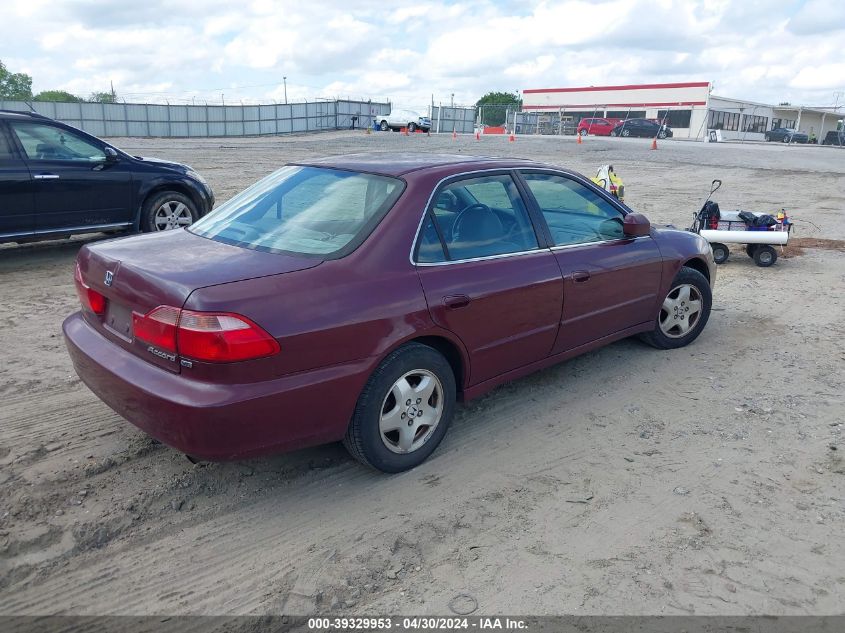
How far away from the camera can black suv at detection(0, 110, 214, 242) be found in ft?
24.3

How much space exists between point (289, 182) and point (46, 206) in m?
4.94

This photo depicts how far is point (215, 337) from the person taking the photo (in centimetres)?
285

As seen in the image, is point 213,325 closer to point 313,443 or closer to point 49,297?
point 313,443

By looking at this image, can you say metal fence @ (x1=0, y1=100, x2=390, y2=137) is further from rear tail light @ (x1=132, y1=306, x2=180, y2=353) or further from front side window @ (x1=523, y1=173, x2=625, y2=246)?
rear tail light @ (x1=132, y1=306, x2=180, y2=353)

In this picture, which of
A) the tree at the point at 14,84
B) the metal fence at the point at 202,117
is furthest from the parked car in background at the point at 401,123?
the tree at the point at 14,84

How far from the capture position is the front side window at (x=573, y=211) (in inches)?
172

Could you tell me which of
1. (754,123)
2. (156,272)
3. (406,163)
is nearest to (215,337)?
(156,272)

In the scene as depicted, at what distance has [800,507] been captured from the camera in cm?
336

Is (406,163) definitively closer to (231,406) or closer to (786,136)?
(231,406)

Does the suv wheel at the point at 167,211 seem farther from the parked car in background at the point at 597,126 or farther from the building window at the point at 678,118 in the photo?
the building window at the point at 678,118

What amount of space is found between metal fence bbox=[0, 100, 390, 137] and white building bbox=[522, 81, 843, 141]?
742 inches

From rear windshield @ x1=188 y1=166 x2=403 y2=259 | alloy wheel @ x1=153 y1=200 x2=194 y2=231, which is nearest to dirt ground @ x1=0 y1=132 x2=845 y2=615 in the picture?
rear windshield @ x1=188 y1=166 x2=403 y2=259

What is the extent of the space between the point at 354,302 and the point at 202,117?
4530 centimetres

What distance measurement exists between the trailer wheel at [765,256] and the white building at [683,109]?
4677 centimetres
